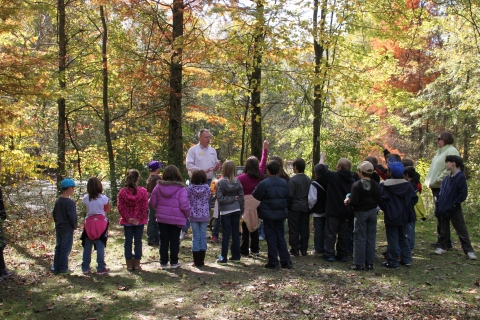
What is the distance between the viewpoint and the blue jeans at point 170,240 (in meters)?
7.30

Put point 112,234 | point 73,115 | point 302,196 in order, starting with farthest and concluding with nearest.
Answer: point 73,115 < point 112,234 < point 302,196

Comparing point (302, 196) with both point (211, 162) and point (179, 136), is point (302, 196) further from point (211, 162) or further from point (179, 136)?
point (179, 136)

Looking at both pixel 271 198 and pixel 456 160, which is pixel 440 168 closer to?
pixel 456 160

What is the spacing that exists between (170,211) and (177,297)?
1822mm

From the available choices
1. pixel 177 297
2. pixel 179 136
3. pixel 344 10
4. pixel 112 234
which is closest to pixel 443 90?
pixel 344 10

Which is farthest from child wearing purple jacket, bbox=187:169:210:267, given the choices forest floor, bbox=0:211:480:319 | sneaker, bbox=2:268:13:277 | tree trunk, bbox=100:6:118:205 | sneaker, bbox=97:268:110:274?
tree trunk, bbox=100:6:118:205

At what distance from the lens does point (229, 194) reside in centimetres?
746

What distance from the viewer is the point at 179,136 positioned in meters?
13.3

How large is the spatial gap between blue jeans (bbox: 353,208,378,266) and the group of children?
0.02 m

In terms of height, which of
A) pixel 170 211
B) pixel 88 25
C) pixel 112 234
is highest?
pixel 88 25

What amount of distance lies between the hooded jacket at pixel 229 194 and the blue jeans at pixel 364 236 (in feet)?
6.58

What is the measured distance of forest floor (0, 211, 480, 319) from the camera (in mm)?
5051

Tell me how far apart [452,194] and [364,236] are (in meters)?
1.91

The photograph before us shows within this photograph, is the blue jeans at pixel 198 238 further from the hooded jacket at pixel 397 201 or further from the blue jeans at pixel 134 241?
the hooded jacket at pixel 397 201
